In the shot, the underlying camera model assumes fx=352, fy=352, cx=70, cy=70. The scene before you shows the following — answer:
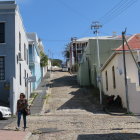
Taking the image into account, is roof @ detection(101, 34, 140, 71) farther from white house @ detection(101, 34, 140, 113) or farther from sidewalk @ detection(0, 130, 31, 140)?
sidewalk @ detection(0, 130, 31, 140)

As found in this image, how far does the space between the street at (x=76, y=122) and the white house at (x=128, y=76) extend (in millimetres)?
2417

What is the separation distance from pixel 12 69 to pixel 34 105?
436cm

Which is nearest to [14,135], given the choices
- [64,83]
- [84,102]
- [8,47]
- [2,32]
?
[8,47]

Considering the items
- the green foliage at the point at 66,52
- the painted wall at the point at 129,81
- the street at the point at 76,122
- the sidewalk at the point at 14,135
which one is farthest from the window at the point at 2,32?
the green foliage at the point at 66,52

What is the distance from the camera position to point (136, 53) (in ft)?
99.2

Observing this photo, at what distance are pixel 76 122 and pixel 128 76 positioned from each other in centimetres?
1198

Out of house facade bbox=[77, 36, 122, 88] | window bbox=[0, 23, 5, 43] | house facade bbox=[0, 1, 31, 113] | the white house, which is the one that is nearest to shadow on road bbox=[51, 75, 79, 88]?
house facade bbox=[77, 36, 122, 88]

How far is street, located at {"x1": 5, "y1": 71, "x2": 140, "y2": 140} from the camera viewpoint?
44.0 ft

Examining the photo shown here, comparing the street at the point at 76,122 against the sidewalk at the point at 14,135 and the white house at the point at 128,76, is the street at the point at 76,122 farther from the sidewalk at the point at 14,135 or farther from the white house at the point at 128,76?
the white house at the point at 128,76

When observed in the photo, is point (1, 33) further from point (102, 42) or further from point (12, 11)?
point (102, 42)

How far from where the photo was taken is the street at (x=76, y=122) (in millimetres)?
13404

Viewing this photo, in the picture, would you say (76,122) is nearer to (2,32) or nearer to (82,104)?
(2,32)

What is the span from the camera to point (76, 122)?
62.6 feet

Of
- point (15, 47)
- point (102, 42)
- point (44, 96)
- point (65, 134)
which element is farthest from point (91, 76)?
point (65, 134)
